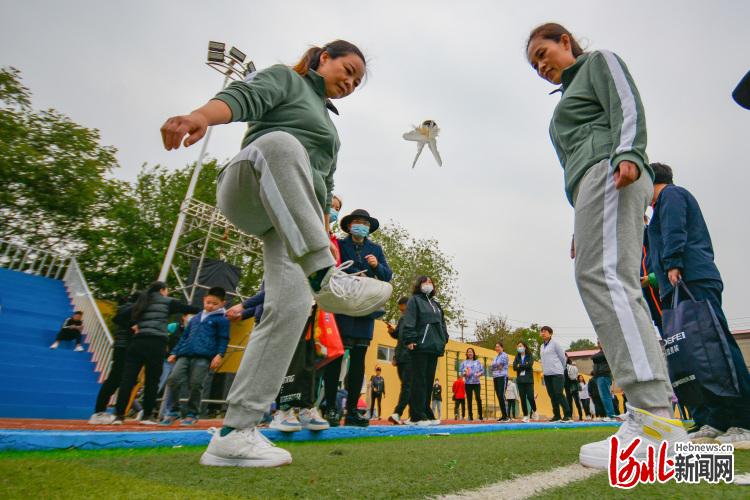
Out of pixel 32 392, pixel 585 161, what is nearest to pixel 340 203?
pixel 585 161

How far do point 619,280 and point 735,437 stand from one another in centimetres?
186

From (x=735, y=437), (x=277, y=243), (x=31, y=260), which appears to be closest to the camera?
(x=277, y=243)

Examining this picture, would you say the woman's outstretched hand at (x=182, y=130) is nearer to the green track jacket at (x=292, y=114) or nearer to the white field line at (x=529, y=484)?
the green track jacket at (x=292, y=114)

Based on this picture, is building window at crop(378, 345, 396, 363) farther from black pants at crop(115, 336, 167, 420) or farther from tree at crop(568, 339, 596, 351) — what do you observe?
tree at crop(568, 339, 596, 351)

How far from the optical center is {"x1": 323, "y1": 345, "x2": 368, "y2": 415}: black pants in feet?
14.2

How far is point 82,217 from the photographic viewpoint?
2002 centimetres

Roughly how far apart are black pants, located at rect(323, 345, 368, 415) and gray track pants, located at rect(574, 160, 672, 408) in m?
2.82

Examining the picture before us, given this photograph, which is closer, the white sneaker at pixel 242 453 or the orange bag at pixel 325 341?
the white sneaker at pixel 242 453

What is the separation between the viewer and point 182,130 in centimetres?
156

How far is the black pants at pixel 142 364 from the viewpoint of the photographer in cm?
536

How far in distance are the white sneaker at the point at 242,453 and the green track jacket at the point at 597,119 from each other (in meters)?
1.86

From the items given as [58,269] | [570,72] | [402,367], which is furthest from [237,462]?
[58,269]

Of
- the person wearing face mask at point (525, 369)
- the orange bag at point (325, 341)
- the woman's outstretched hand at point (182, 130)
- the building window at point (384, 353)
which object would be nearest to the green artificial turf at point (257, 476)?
the woman's outstretched hand at point (182, 130)

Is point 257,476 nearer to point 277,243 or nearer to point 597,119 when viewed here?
point 277,243
